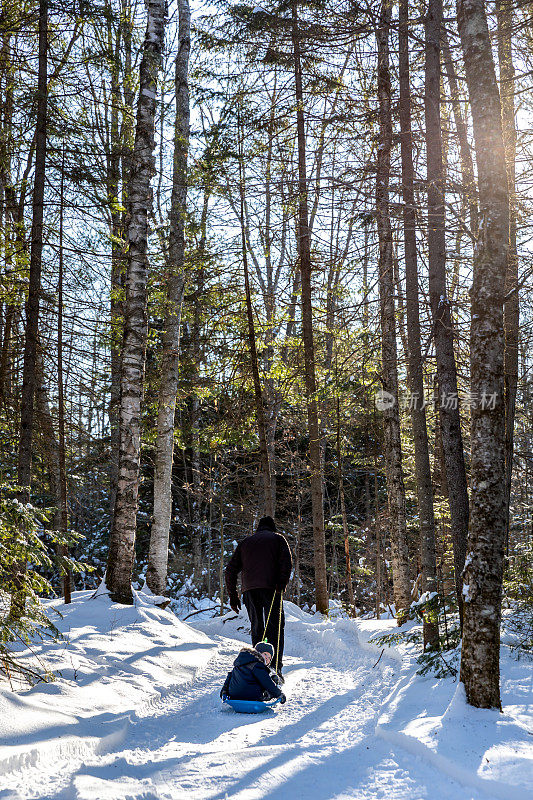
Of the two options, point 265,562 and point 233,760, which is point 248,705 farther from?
point 265,562

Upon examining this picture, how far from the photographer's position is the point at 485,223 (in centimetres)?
523

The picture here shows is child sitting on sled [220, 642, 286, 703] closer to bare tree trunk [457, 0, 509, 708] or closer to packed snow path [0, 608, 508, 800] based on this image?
packed snow path [0, 608, 508, 800]

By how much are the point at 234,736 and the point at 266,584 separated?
260 centimetres

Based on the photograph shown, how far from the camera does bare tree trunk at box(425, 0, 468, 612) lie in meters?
7.15

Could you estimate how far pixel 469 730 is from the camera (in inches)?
173

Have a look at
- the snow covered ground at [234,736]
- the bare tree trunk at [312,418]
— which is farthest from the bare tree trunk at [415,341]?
the bare tree trunk at [312,418]

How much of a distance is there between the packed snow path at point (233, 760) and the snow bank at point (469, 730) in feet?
0.34

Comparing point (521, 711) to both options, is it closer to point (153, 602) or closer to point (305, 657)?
point (305, 657)

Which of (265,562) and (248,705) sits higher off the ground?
(265,562)

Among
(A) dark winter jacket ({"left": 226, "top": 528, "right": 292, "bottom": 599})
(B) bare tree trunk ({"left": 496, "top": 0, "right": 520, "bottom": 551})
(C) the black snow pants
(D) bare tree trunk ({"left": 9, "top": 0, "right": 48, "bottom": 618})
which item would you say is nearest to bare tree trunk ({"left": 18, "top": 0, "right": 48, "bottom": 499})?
(D) bare tree trunk ({"left": 9, "top": 0, "right": 48, "bottom": 618})

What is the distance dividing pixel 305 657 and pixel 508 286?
23.9ft

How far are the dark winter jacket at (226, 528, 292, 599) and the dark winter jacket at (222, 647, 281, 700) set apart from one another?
60.8 inches

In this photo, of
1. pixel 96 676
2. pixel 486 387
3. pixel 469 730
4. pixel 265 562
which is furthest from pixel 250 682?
pixel 486 387

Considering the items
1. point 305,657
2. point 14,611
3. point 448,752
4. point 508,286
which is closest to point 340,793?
point 448,752
